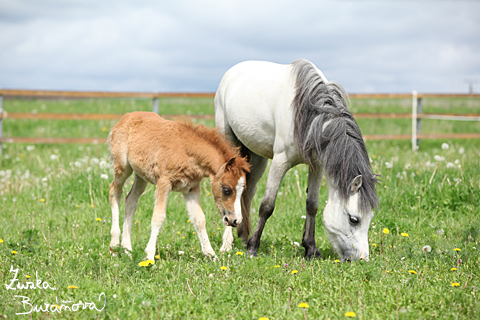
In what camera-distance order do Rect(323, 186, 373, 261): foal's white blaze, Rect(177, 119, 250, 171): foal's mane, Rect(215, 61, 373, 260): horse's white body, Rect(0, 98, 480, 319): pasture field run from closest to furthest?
Rect(0, 98, 480, 319): pasture field, Rect(323, 186, 373, 261): foal's white blaze, Rect(215, 61, 373, 260): horse's white body, Rect(177, 119, 250, 171): foal's mane

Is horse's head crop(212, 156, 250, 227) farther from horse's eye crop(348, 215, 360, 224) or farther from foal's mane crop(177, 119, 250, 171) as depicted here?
horse's eye crop(348, 215, 360, 224)

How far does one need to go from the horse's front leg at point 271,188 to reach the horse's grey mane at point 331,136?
279mm

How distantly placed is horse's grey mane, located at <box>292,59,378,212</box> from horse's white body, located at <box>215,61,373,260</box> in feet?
0.37

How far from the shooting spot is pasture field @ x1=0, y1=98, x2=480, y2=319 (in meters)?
3.05

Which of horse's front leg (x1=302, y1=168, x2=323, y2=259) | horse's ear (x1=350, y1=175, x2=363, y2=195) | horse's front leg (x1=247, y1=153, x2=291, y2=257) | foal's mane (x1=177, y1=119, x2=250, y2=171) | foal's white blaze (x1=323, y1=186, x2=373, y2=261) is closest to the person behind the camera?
horse's ear (x1=350, y1=175, x2=363, y2=195)

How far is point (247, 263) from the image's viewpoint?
373 centimetres

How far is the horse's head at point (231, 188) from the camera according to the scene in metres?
3.96

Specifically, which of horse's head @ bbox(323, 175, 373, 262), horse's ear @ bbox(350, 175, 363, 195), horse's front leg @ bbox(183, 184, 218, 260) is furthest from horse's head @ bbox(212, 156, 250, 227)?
horse's ear @ bbox(350, 175, 363, 195)

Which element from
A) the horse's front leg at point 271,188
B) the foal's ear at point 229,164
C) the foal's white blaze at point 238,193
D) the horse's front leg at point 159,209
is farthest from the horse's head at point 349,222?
the horse's front leg at point 159,209

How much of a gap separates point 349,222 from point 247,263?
3.34 feet

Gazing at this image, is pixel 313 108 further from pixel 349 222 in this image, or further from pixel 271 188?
pixel 349 222

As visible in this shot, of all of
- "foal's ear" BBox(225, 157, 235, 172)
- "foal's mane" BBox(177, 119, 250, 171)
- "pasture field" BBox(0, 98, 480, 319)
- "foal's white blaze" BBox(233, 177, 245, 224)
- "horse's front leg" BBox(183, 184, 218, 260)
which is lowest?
"pasture field" BBox(0, 98, 480, 319)

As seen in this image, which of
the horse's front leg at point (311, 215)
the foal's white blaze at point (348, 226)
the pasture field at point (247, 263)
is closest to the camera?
the pasture field at point (247, 263)

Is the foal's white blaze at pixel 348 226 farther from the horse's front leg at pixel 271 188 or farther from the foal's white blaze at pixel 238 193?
the foal's white blaze at pixel 238 193
